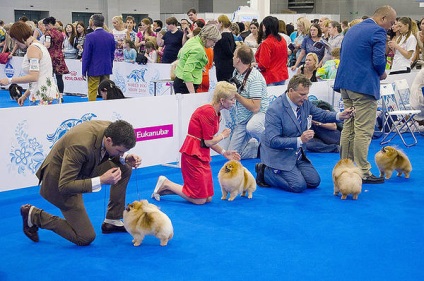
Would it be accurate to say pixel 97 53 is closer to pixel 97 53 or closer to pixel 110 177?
pixel 97 53

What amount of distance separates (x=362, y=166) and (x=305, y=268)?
8.05 feet

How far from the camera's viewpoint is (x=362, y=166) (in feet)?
19.1

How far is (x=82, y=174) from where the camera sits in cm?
383

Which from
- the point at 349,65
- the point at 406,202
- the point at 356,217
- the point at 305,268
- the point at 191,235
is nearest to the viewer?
the point at 305,268

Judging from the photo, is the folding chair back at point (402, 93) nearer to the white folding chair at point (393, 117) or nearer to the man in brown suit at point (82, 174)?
the white folding chair at point (393, 117)

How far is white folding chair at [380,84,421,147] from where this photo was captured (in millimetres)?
7734

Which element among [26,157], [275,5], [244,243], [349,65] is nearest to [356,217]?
[244,243]

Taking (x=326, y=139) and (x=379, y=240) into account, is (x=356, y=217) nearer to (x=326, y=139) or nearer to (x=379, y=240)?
(x=379, y=240)

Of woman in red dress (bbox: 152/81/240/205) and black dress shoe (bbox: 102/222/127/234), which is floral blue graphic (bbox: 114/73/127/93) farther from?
black dress shoe (bbox: 102/222/127/234)

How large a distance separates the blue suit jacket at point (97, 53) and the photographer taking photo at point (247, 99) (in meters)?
2.53

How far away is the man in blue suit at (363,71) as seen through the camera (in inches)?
217

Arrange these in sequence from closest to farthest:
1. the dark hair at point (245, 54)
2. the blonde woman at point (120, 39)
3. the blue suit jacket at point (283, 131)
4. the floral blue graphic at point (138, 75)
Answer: the blue suit jacket at point (283, 131) < the dark hair at point (245, 54) < the floral blue graphic at point (138, 75) < the blonde woman at point (120, 39)

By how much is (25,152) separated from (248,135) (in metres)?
2.66

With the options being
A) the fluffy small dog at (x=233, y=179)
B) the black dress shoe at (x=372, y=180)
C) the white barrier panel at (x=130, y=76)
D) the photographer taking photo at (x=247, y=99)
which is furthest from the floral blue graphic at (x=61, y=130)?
the white barrier panel at (x=130, y=76)
